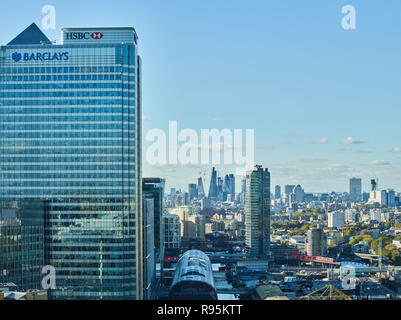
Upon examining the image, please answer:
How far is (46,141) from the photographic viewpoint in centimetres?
863

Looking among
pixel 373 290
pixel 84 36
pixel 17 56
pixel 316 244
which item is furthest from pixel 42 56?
pixel 316 244

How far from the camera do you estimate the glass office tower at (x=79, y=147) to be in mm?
8250

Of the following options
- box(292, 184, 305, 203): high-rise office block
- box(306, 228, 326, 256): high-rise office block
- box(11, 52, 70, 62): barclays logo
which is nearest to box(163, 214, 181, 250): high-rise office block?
box(306, 228, 326, 256): high-rise office block

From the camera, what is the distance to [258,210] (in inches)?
697

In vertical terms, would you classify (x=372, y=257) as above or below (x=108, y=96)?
below

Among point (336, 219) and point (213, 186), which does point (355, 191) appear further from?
point (213, 186)

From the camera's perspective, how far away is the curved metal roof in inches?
373

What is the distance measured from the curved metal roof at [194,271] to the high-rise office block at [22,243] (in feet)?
9.13

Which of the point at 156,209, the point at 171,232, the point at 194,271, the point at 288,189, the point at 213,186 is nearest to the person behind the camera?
the point at 194,271

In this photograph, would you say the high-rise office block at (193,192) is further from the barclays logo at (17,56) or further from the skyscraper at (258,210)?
the barclays logo at (17,56)

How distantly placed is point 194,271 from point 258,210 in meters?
8.10
